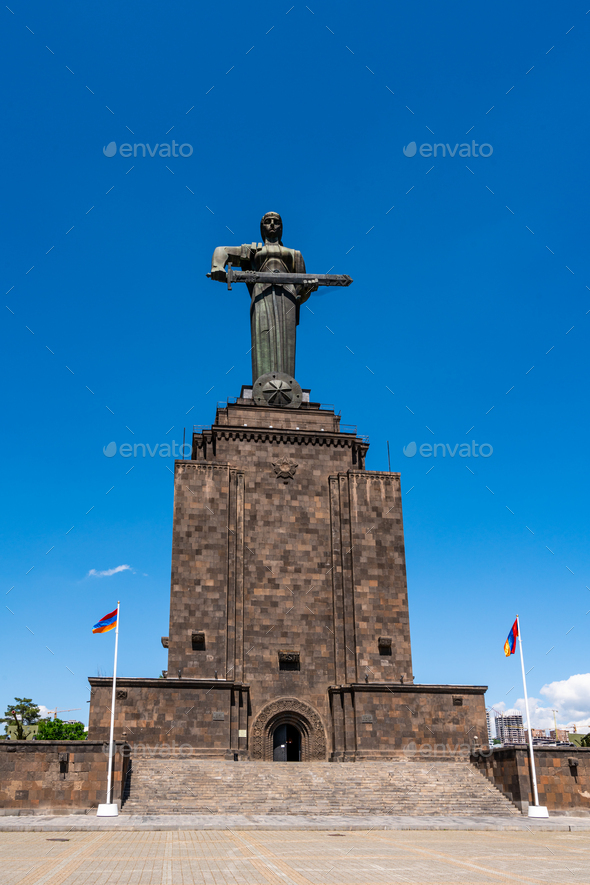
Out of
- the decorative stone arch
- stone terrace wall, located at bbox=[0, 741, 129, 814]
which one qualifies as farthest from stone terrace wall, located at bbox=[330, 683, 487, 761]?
stone terrace wall, located at bbox=[0, 741, 129, 814]

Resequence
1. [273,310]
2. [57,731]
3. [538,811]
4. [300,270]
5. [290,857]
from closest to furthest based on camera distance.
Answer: [290,857] < [538,811] < [273,310] < [300,270] < [57,731]

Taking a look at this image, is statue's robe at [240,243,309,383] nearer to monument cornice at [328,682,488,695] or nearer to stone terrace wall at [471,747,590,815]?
monument cornice at [328,682,488,695]

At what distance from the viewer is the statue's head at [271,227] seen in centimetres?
5294

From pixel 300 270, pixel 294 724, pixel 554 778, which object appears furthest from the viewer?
pixel 300 270

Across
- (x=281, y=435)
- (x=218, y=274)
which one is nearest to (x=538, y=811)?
(x=281, y=435)

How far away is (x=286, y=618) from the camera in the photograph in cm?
4281

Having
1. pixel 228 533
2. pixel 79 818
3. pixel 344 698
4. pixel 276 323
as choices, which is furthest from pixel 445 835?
pixel 276 323

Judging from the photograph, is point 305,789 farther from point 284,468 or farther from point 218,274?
point 218,274

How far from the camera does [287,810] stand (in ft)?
95.3

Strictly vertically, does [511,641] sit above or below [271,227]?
below

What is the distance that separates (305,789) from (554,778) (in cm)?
1061

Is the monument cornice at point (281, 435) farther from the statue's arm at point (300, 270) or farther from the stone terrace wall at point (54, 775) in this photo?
the stone terrace wall at point (54, 775)

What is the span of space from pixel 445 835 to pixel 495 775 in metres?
10.9

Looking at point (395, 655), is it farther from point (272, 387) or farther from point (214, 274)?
point (214, 274)
